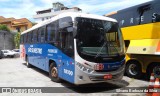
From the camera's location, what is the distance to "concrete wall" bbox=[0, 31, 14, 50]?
34500 mm

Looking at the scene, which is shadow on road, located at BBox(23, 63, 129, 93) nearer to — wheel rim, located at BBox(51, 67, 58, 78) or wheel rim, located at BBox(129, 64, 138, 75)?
wheel rim, located at BBox(51, 67, 58, 78)

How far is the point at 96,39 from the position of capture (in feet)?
25.4

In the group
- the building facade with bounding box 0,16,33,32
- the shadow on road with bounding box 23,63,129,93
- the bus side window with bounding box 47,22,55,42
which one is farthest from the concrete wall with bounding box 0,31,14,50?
the shadow on road with bounding box 23,63,129,93

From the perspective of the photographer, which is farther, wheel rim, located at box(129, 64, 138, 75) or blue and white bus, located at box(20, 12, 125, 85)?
wheel rim, located at box(129, 64, 138, 75)

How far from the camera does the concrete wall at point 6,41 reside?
34500 mm

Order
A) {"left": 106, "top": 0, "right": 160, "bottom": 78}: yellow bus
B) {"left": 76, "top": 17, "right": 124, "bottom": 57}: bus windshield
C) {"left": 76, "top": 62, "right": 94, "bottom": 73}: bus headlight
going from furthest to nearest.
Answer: {"left": 106, "top": 0, "right": 160, "bottom": 78}: yellow bus
{"left": 76, "top": 17, "right": 124, "bottom": 57}: bus windshield
{"left": 76, "top": 62, "right": 94, "bottom": 73}: bus headlight

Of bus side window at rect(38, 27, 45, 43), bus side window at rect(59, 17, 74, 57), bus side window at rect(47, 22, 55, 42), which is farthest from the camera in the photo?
bus side window at rect(38, 27, 45, 43)

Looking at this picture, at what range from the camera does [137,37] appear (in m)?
10.5

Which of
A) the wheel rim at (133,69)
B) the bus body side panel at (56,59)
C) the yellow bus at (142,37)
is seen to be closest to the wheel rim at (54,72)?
the bus body side panel at (56,59)

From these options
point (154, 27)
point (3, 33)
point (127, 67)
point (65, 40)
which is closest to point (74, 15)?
point (65, 40)

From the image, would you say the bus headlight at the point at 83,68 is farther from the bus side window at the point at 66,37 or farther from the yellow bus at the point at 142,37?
the yellow bus at the point at 142,37

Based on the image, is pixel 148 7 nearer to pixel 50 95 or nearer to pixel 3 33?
pixel 50 95

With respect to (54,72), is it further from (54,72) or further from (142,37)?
(142,37)

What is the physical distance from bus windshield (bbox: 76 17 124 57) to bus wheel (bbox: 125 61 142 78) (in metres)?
2.59
